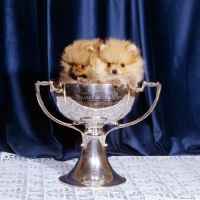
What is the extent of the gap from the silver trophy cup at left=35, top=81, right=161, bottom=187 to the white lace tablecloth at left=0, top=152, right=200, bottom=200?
0.04 meters

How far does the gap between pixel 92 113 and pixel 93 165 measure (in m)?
0.14

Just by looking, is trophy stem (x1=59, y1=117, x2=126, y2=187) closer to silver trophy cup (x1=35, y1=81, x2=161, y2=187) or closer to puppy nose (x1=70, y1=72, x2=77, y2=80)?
silver trophy cup (x1=35, y1=81, x2=161, y2=187)

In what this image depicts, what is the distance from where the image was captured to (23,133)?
54.6 inches

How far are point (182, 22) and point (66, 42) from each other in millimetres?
416

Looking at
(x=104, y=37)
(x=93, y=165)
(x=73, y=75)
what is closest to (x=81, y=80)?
(x=73, y=75)

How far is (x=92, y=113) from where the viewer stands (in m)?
1.01

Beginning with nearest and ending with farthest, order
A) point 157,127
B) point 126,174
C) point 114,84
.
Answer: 1. point 114,84
2. point 126,174
3. point 157,127

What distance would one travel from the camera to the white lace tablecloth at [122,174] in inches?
36.7

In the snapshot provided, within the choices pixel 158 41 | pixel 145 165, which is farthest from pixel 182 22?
pixel 145 165

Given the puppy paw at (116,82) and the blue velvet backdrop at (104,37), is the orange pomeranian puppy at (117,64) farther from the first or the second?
the blue velvet backdrop at (104,37)

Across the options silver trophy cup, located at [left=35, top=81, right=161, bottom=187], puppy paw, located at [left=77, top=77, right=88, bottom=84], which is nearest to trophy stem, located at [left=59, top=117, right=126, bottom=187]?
silver trophy cup, located at [left=35, top=81, right=161, bottom=187]

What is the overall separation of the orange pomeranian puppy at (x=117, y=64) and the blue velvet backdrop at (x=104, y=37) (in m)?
0.35

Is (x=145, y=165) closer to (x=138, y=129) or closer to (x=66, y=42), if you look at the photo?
(x=138, y=129)

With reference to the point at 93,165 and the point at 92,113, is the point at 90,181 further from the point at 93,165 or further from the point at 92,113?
the point at 92,113
